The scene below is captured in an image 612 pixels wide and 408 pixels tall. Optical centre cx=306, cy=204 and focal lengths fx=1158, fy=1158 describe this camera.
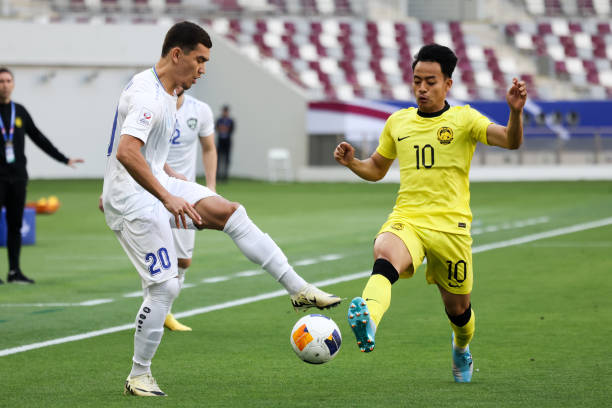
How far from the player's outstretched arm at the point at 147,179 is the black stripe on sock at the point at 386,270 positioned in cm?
98

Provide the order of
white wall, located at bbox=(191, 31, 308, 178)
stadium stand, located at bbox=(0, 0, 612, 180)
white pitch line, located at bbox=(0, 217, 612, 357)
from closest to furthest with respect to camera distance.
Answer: white pitch line, located at bbox=(0, 217, 612, 357) < stadium stand, located at bbox=(0, 0, 612, 180) < white wall, located at bbox=(191, 31, 308, 178)

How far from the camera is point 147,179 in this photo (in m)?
5.95

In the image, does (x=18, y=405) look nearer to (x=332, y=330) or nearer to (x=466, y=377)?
(x=332, y=330)

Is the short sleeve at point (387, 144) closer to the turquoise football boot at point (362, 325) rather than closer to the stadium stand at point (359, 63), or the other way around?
the turquoise football boot at point (362, 325)

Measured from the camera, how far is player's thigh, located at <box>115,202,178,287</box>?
6.26m

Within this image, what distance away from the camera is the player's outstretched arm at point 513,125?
602 centimetres

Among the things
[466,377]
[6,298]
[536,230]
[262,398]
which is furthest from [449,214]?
[536,230]

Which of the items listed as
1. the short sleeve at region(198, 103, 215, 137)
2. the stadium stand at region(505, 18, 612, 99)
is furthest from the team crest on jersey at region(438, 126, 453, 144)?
the stadium stand at region(505, 18, 612, 99)

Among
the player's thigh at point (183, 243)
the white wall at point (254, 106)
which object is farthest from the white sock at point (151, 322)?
the white wall at point (254, 106)

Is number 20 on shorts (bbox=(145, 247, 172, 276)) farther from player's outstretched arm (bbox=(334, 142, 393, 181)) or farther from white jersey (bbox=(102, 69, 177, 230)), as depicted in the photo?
player's outstretched arm (bbox=(334, 142, 393, 181))

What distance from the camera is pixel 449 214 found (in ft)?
21.1

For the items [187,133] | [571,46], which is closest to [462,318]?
[187,133]

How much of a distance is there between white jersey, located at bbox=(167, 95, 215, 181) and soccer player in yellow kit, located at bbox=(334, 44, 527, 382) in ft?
9.39

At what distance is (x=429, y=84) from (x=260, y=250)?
1.33m
